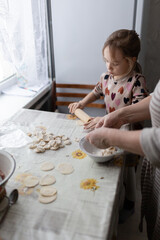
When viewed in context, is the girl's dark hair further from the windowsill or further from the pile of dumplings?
the windowsill

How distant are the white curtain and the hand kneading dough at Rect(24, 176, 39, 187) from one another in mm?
1053

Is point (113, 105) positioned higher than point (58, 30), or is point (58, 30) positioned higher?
point (58, 30)

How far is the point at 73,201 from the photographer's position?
73 cm

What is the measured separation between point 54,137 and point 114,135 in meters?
0.41

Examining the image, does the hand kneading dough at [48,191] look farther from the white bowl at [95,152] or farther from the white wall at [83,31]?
the white wall at [83,31]

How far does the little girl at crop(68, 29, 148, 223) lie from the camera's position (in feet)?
3.94

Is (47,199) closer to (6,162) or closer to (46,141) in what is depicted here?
(6,162)

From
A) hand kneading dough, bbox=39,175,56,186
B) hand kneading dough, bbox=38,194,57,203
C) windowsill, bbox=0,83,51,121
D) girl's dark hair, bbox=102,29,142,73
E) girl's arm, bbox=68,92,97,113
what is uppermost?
girl's dark hair, bbox=102,29,142,73

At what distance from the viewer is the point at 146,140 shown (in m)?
0.64

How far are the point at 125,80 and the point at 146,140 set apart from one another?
0.72 m

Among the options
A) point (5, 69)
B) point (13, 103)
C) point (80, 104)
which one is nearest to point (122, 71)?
point (80, 104)

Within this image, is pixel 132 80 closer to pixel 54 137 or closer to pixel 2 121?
pixel 54 137

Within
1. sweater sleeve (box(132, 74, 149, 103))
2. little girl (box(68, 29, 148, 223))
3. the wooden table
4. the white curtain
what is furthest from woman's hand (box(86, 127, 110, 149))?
the white curtain

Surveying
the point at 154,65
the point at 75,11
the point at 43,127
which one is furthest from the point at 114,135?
the point at 154,65
